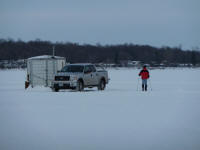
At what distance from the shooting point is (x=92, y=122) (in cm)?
1332

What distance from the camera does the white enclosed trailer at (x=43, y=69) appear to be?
3347cm

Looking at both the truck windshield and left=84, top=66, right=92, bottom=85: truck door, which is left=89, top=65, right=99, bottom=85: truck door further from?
the truck windshield

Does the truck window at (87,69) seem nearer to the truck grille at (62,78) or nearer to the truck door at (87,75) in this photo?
the truck door at (87,75)

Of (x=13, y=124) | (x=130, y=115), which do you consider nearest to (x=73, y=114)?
(x=130, y=115)

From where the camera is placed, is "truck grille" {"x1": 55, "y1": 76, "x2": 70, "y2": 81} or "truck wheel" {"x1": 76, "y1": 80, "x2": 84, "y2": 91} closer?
"truck wheel" {"x1": 76, "y1": 80, "x2": 84, "y2": 91}

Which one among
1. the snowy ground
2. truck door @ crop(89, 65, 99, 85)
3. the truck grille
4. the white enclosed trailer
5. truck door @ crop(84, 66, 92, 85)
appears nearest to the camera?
the snowy ground

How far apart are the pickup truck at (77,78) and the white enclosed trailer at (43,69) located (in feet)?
12.5

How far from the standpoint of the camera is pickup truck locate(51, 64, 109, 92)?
2828cm

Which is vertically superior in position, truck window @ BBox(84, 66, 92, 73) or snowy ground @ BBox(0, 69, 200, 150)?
truck window @ BBox(84, 66, 92, 73)

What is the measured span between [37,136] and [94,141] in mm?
1351

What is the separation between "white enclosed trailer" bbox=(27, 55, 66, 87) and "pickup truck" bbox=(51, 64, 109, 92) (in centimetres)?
380

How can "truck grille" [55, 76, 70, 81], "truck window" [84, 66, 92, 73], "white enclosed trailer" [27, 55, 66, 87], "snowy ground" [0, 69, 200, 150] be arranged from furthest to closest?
"white enclosed trailer" [27, 55, 66, 87] → "truck window" [84, 66, 92, 73] → "truck grille" [55, 76, 70, 81] → "snowy ground" [0, 69, 200, 150]

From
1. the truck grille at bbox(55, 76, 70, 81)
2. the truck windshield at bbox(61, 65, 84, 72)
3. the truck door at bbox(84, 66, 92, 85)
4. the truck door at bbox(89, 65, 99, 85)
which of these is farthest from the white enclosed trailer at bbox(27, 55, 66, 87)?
the truck grille at bbox(55, 76, 70, 81)

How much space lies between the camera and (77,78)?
2830 centimetres
